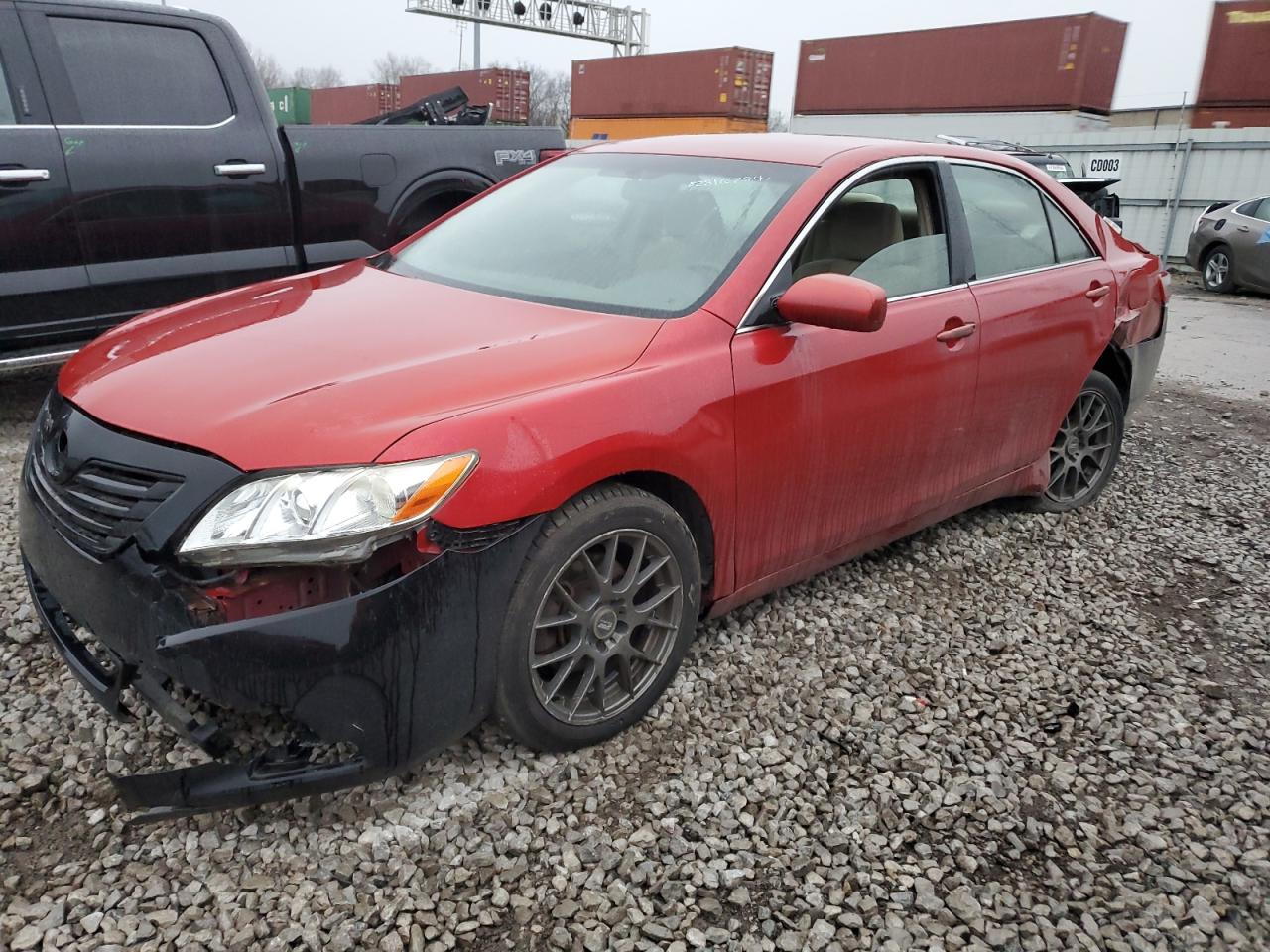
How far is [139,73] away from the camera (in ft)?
16.6

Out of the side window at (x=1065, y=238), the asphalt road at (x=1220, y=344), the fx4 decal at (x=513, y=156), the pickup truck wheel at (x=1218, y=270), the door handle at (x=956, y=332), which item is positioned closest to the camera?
the door handle at (x=956, y=332)

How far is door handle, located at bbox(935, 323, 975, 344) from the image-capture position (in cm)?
338

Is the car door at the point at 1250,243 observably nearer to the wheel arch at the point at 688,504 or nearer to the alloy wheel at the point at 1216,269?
the alloy wheel at the point at 1216,269

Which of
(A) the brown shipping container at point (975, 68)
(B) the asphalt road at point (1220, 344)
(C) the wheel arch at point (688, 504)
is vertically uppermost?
(A) the brown shipping container at point (975, 68)

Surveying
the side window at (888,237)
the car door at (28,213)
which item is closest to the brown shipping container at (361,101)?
the car door at (28,213)

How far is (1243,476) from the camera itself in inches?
215

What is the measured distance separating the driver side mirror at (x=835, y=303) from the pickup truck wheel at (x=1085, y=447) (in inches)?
81.1

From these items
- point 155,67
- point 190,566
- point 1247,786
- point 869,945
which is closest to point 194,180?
point 155,67

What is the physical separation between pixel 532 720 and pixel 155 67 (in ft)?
14.6

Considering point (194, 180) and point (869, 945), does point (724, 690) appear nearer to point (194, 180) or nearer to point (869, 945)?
point (869, 945)

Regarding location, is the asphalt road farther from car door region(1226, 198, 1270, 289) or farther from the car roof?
the car roof

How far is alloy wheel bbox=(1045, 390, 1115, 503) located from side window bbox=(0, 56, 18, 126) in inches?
200

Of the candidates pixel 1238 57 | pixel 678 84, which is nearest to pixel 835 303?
pixel 1238 57

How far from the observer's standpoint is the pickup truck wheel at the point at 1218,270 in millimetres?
14033
